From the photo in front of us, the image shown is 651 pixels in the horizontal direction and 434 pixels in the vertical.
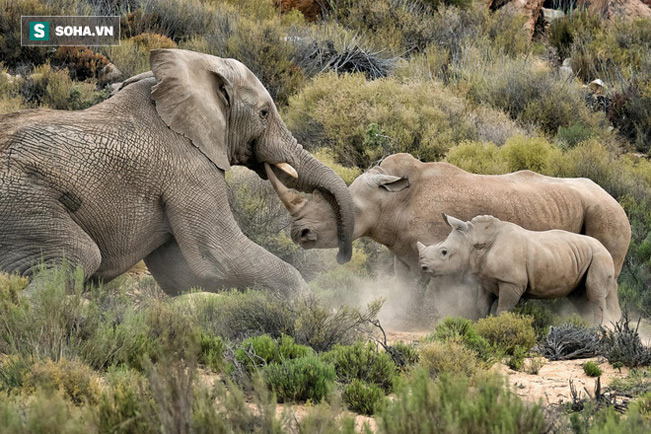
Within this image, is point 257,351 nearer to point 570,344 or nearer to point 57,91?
point 570,344

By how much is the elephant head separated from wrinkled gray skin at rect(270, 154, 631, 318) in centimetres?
20

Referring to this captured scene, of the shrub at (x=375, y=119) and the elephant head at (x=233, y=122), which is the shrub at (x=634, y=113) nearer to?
the shrub at (x=375, y=119)

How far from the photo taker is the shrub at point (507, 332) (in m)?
7.54

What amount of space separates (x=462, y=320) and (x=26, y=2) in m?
15.4

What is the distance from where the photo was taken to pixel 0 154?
23.5 ft

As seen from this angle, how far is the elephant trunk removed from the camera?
8.78m

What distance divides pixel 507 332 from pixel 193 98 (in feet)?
10.7

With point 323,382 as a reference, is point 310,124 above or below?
below

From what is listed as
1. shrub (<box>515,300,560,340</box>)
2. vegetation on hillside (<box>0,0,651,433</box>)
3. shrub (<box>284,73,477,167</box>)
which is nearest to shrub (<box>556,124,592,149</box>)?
vegetation on hillside (<box>0,0,651,433</box>)

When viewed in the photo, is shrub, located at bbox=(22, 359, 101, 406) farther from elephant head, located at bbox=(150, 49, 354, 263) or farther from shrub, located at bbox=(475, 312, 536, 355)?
shrub, located at bbox=(475, 312, 536, 355)

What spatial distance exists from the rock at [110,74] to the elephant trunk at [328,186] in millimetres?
10415

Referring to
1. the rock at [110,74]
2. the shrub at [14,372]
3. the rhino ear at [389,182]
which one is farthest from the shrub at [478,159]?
the shrub at [14,372]

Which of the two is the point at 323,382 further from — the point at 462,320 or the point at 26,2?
the point at 26,2

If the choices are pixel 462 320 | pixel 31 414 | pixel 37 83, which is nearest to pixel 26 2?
pixel 37 83
